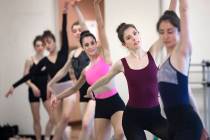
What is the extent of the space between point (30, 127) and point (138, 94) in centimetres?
335

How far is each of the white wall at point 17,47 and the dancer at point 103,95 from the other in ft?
7.14

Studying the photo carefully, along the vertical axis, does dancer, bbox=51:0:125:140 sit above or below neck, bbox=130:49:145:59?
below

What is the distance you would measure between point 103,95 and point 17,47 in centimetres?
281

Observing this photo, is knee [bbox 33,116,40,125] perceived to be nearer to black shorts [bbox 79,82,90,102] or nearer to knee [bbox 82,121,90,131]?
black shorts [bbox 79,82,90,102]

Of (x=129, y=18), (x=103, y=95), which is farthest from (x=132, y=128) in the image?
(x=129, y=18)

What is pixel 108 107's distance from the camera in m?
3.20

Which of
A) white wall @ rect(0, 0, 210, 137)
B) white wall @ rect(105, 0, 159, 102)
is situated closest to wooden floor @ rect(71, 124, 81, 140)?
white wall @ rect(0, 0, 210, 137)

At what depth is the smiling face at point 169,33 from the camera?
2.20 metres

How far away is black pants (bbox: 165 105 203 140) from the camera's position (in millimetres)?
2076

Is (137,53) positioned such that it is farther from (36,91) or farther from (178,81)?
(36,91)

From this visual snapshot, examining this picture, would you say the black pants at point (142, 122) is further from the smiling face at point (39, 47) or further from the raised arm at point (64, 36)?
the smiling face at point (39, 47)

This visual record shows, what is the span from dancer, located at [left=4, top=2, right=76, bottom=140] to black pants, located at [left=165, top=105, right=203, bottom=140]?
2.13 metres

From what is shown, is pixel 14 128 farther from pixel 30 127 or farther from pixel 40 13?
pixel 40 13

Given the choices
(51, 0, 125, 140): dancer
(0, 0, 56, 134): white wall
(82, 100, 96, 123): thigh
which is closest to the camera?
(51, 0, 125, 140): dancer
